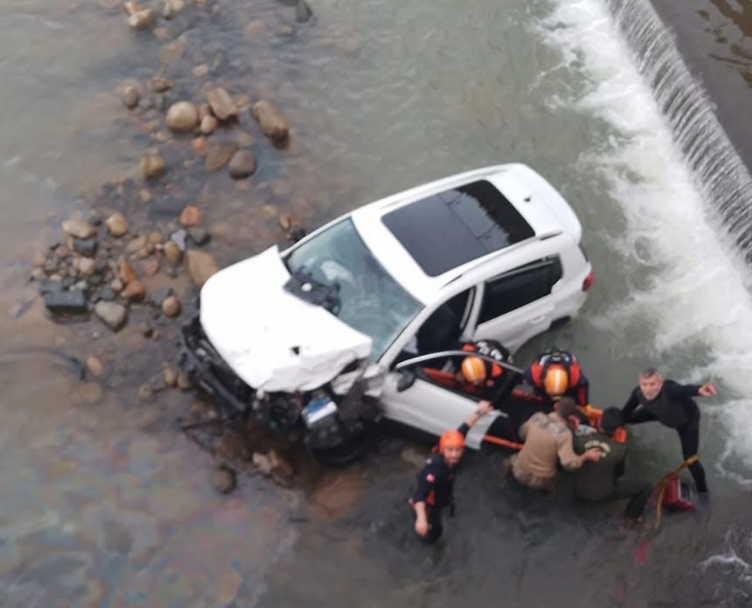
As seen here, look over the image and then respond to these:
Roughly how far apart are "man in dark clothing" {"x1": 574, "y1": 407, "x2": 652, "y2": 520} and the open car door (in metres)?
0.99

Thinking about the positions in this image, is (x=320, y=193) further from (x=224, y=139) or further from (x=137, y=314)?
(x=137, y=314)

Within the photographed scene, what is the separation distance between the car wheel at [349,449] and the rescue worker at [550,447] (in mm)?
1584

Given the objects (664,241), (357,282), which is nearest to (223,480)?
(357,282)

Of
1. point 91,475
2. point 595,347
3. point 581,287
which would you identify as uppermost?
point 581,287

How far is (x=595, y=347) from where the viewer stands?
10.0 metres

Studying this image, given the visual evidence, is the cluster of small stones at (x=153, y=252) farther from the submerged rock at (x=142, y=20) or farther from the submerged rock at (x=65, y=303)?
the submerged rock at (x=142, y=20)

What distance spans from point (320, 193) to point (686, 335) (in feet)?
17.5

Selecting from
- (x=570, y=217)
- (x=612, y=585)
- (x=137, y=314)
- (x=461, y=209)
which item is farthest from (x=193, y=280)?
(x=612, y=585)

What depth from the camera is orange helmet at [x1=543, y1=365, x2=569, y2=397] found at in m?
8.00

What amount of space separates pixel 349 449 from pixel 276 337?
4.96 ft

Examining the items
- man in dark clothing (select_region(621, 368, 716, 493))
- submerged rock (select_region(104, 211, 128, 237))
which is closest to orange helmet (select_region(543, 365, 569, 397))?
man in dark clothing (select_region(621, 368, 716, 493))

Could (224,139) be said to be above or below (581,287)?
below

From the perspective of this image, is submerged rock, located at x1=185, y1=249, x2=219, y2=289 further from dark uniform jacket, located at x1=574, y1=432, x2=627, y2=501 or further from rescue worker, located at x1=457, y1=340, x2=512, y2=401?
dark uniform jacket, located at x1=574, y1=432, x2=627, y2=501

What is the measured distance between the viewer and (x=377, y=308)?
820 centimetres
